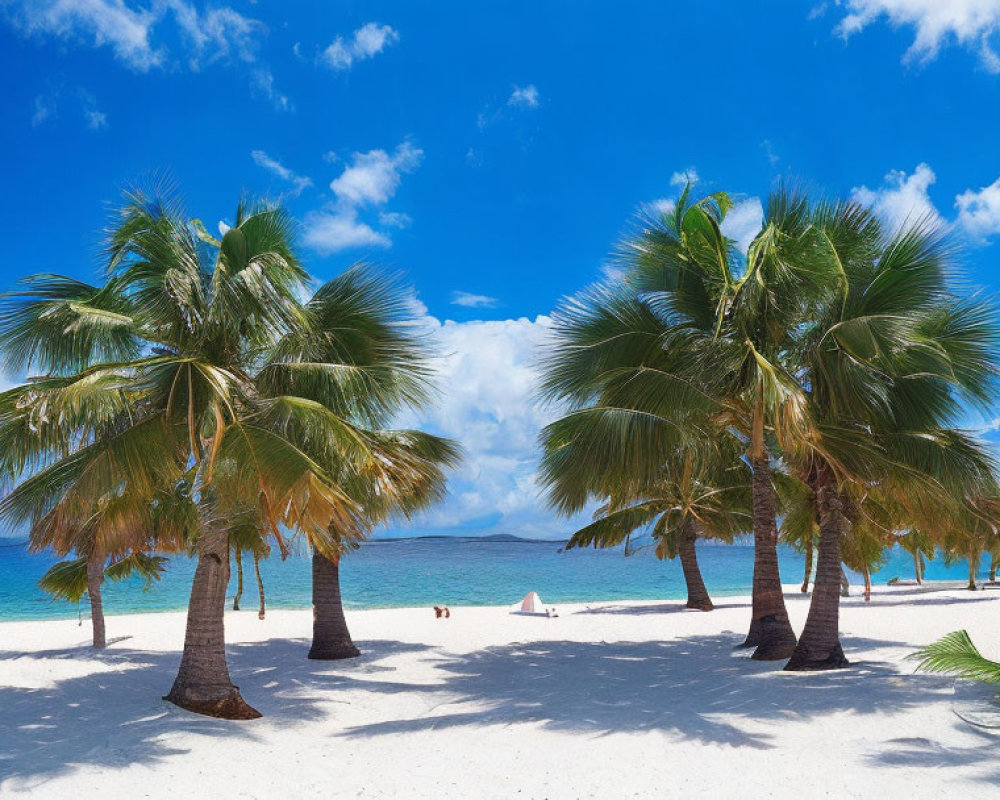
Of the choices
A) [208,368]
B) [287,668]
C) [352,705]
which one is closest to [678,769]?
[352,705]

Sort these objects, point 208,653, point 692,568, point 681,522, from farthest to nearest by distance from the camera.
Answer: point 692,568, point 681,522, point 208,653

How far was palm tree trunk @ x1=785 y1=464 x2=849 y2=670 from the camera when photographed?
1047cm

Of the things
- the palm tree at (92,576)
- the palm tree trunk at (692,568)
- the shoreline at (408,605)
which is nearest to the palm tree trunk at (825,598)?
the palm tree trunk at (692,568)

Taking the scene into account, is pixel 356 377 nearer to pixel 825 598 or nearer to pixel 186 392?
pixel 186 392

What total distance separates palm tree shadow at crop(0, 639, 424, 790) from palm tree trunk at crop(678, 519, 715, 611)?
10439mm

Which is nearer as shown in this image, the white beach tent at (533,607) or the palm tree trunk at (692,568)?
the palm tree trunk at (692,568)

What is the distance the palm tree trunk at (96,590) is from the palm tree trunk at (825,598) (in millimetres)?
11938

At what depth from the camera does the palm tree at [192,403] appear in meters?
7.47

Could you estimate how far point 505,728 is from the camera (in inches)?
318

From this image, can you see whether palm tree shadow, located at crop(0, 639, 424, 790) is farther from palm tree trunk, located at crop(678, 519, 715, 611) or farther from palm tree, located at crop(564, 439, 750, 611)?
palm tree trunk, located at crop(678, 519, 715, 611)

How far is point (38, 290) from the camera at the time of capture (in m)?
8.65

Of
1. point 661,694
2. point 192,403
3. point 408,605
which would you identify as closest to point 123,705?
point 192,403

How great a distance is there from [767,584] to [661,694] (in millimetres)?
3419

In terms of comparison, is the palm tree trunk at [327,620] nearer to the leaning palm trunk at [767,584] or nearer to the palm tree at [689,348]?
the palm tree at [689,348]
